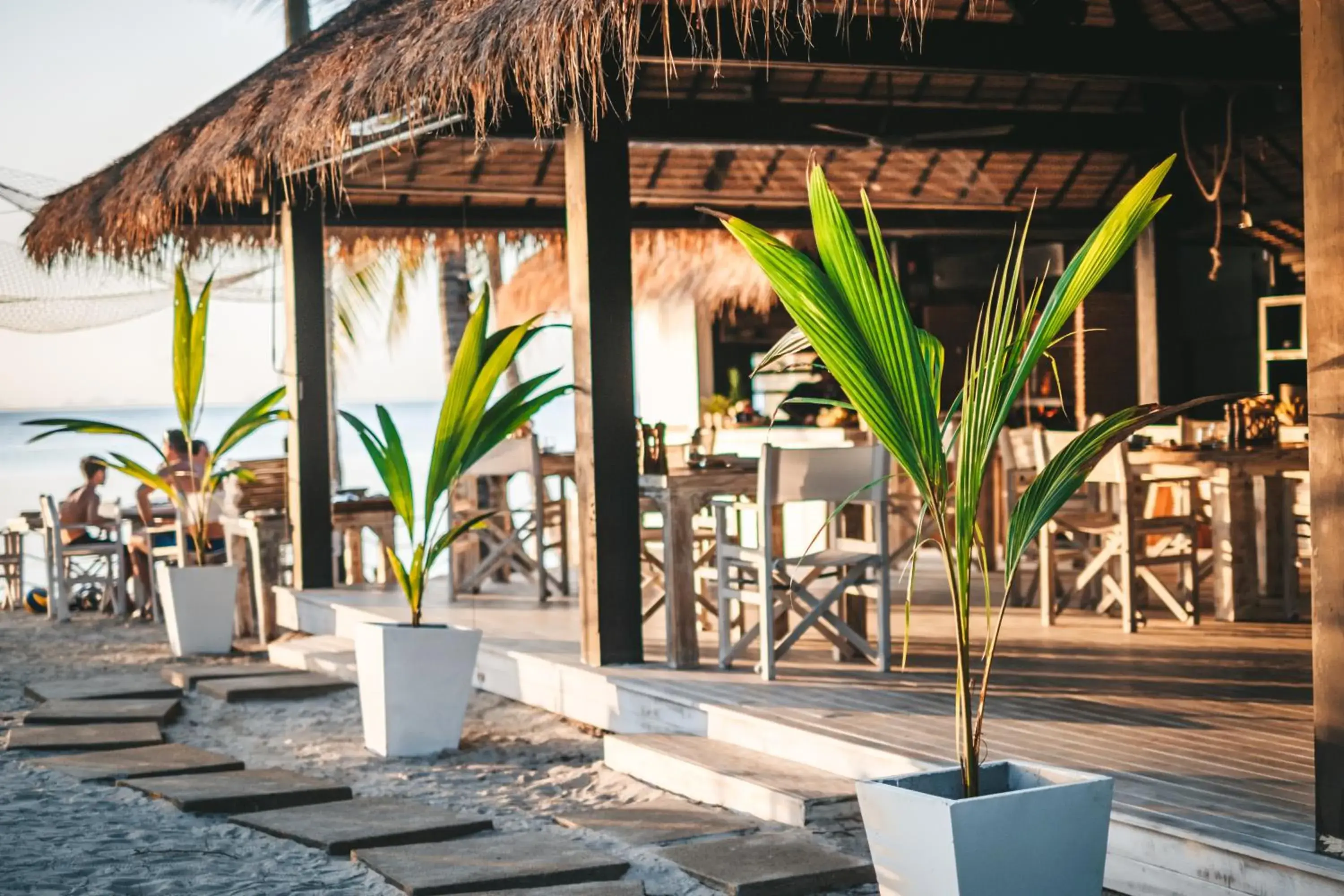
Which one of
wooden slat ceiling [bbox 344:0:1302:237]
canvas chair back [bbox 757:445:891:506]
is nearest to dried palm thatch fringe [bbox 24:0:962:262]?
wooden slat ceiling [bbox 344:0:1302:237]

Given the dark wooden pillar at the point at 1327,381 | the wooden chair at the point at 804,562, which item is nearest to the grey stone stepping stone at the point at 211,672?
the wooden chair at the point at 804,562

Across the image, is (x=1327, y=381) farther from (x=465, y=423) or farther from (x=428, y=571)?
(x=428, y=571)

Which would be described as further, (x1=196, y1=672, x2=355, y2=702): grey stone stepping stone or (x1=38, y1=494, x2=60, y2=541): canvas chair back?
(x1=38, y1=494, x2=60, y2=541): canvas chair back

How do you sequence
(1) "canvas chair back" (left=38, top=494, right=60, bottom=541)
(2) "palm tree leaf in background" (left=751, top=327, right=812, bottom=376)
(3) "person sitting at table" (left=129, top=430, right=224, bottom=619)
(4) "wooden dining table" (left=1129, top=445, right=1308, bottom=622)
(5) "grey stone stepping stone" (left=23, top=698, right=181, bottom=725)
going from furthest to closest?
1. (1) "canvas chair back" (left=38, top=494, right=60, bottom=541)
2. (3) "person sitting at table" (left=129, top=430, right=224, bottom=619)
3. (4) "wooden dining table" (left=1129, top=445, right=1308, bottom=622)
4. (5) "grey stone stepping stone" (left=23, top=698, right=181, bottom=725)
5. (2) "palm tree leaf in background" (left=751, top=327, right=812, bottom=376)

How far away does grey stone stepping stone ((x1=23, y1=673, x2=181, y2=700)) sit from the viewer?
6.51 m

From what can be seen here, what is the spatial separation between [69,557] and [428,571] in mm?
6308

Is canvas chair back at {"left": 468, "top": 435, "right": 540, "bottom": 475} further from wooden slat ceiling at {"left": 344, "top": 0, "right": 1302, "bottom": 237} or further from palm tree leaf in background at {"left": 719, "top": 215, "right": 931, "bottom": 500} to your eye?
palm tree leaf in background at {"left": 719, "top": 215, "right": 931, "bottom": 500}

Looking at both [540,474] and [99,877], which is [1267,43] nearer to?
[540,474]

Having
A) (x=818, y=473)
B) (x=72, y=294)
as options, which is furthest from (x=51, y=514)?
(x=818, y=473)

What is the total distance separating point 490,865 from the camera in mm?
3738

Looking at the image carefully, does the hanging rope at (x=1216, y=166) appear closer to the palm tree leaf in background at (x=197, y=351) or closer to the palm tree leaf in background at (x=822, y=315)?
the palm tree leaf in background at (x=197, y=351)

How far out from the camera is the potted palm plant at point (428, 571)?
16.5 ft

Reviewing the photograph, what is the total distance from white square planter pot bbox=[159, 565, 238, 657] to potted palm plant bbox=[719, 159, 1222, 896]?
5622mm

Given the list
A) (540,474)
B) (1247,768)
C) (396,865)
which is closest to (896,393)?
(1247,768)
